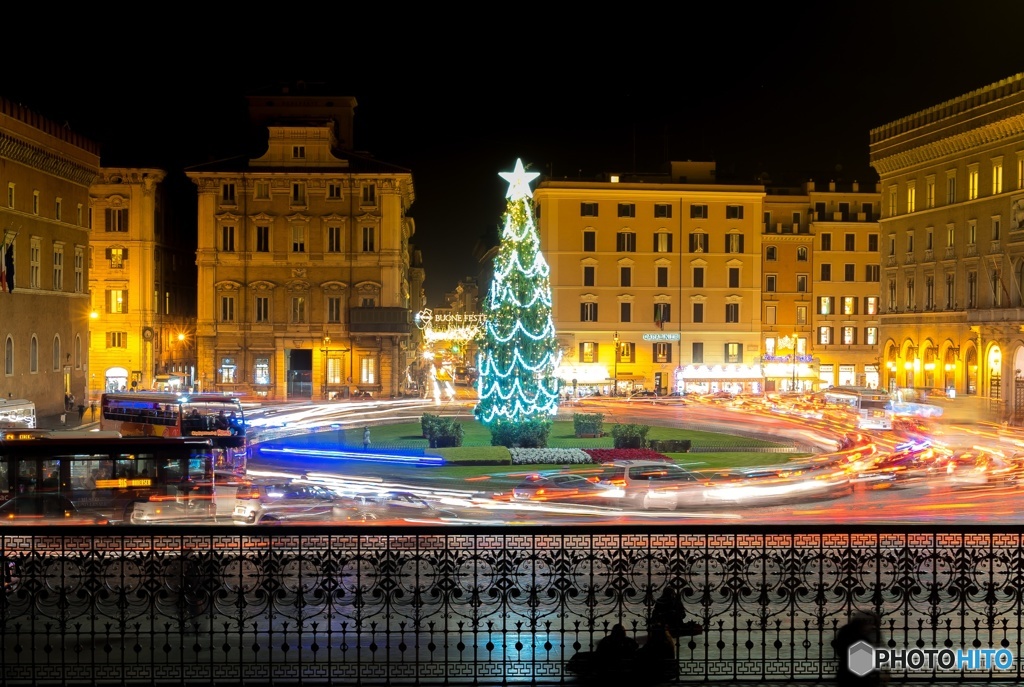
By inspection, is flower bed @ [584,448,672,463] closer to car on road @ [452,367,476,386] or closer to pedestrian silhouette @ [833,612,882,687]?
pedestrian silhouette @ [833,612,882,687]

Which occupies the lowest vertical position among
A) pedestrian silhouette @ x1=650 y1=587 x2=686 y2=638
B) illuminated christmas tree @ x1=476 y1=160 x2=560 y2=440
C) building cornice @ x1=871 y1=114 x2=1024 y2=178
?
pedestrian silhouette @ x1=650 y1=587 x2=686 y2=638

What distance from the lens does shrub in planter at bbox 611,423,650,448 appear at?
128ft

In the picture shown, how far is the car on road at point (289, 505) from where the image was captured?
22453 mm

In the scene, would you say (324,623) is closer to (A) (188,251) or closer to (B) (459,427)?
(B) (459,427)

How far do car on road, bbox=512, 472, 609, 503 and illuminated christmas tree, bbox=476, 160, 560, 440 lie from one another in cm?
993

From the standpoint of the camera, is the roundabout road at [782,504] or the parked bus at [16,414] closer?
the roundabout road at [782,504]

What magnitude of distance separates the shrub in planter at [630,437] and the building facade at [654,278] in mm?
37518

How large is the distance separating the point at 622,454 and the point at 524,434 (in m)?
4.34

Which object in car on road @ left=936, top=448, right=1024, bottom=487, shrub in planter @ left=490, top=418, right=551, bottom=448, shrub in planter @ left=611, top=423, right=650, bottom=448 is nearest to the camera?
car on road @ left=936, top=448, right=1024, bottom=487

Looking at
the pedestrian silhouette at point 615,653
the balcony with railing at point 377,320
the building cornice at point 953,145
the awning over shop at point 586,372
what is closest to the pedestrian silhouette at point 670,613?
the pedestrian silhouette at point 615,653

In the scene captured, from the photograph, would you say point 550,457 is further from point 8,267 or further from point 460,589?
point 8,267

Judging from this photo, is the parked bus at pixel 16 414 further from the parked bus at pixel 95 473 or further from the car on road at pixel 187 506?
the car on road at pixel 187 506

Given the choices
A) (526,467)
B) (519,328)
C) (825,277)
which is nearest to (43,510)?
(526,467)

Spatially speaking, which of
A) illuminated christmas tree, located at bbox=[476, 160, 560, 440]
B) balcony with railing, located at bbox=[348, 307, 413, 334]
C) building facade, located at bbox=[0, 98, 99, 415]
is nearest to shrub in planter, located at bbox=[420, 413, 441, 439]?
illuminated christmas tree, located at bbox=[476, 160, 560, 440]
